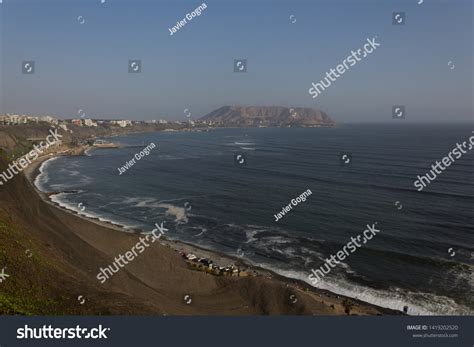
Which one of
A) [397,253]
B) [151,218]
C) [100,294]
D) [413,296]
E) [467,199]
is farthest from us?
[467,199]

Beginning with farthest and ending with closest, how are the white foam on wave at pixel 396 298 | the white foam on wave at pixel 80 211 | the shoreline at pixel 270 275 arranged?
1. the white foam on wave at pixel 80 211
2. the shoreline at pixel 270 275
3. the white foam on wave at pixel 396 298

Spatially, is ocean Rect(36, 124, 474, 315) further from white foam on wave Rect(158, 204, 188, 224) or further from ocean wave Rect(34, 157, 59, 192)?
ocean wave Rect(34, 157, 59, 192)

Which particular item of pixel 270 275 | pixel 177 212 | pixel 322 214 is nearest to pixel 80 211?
pixel 177 212

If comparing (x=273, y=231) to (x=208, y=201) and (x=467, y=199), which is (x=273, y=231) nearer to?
(x=208, y=201)

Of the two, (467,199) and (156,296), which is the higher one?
(467,199)

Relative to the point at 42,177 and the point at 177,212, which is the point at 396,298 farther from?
the point at 42,177

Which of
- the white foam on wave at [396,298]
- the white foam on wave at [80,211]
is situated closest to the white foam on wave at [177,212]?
the white foam on wave at [80,211]

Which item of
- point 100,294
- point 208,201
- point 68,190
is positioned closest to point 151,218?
point 208,201

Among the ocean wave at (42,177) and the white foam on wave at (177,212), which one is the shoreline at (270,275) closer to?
the white foam on wave at (177,212)
